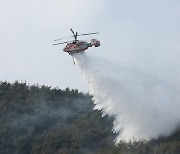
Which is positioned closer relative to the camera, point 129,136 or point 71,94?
point 129,136

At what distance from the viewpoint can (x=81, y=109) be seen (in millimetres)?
110250

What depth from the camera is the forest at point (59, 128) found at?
8200 cm

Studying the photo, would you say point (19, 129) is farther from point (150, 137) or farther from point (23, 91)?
point (150, 137)

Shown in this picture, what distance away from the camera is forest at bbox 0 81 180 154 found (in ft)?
269

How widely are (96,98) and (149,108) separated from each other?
25.6ft

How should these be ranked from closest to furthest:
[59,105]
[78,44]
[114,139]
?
[78,44] → [114,139] → [59,105]

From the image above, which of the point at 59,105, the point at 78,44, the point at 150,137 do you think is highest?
the point at 59,105

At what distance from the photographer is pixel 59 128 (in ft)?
328

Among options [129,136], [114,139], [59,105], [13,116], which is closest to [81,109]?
[59,105]

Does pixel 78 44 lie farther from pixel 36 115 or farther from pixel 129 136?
pixel 36 115

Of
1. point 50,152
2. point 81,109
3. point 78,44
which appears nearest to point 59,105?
point 81,109

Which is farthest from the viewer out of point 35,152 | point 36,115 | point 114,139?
point 36,115

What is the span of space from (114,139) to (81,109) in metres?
22.4

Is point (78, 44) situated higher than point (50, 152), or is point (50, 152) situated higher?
point (78, 44)
